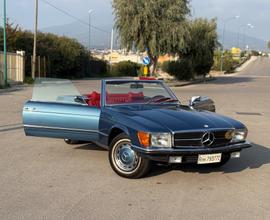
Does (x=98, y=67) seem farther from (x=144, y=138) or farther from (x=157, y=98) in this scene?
(x=144, y=138)

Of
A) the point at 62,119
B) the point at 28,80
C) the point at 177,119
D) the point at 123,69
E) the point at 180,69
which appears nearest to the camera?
the point at 177,119

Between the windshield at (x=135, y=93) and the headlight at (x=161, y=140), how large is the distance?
1.43 meters

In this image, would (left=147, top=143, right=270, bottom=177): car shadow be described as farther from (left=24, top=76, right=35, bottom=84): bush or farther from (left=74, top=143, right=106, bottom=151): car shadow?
(left=24, top=76, right=35, bottom=84): bush

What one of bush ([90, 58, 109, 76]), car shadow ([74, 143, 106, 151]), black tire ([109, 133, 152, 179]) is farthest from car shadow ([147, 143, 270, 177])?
bush ([90, 58, 109, 76])

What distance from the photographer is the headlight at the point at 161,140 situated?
20.0ft

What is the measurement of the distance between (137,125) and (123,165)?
711mm

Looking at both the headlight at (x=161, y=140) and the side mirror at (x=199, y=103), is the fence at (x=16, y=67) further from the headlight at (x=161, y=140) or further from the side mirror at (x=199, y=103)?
the headlight at (x=161, y=140)

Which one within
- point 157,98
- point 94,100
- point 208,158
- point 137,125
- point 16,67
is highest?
point 157,98

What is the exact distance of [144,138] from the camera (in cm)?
611

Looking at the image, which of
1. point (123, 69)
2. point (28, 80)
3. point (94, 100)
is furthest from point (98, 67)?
point (94, 100)

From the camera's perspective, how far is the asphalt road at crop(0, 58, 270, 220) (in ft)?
17.0

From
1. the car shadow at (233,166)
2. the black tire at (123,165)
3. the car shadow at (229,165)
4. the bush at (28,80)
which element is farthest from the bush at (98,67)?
the black tire at (123,165)

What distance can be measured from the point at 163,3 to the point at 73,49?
13870mm

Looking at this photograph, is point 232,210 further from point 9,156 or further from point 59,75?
point 59,75
